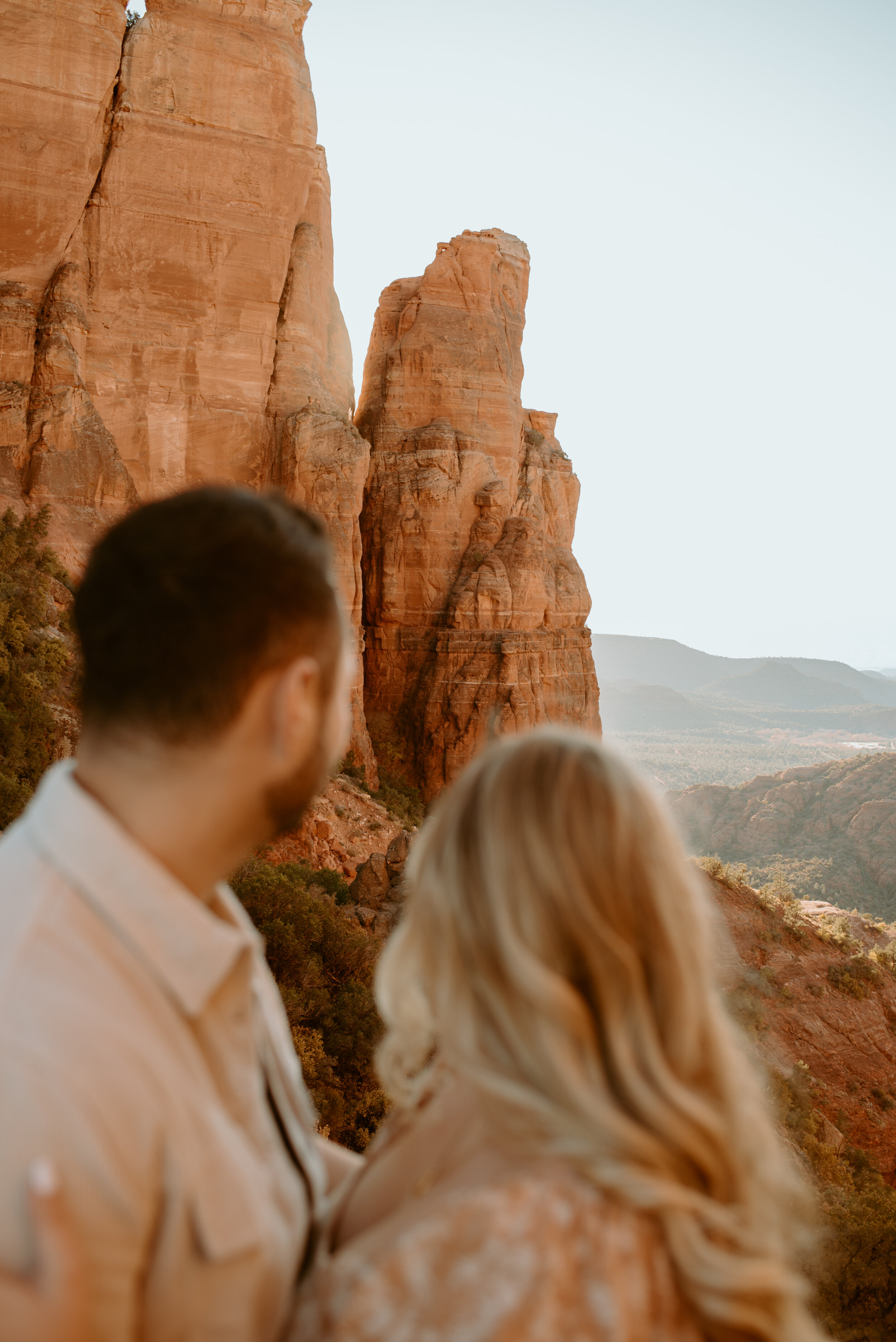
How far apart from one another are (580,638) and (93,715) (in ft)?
76.9

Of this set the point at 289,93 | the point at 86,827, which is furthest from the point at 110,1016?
the point at 289,93

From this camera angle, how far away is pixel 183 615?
4.00 ft

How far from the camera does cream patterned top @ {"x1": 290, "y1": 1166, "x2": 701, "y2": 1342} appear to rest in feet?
3.41

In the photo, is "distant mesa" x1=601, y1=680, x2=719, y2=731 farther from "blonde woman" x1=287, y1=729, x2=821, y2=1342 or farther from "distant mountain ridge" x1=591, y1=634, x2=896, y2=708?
"blonde woman" x1=287, y1=729, x2=821, y2=1342

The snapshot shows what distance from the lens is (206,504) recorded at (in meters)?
1.26

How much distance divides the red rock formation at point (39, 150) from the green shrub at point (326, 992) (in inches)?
369

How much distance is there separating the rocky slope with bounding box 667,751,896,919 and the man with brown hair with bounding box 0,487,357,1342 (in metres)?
32.7

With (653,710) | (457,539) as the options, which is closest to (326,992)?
(457,539)

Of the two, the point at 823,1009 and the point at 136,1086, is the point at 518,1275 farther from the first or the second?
the point at 823,1009

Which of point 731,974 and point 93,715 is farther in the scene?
point 731,974

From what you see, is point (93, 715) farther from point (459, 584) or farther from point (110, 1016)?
point (459, 584)

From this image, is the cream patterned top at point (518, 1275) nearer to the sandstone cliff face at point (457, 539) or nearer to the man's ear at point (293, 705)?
the man's ear at point (293, 705)

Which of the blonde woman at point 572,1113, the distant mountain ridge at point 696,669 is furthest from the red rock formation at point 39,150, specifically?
the distant mountain ridge at point 696,669

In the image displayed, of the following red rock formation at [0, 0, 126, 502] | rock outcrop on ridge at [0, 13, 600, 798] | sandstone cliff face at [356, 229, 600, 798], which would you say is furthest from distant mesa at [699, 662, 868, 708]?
red rock formation at [0, 0, 126, 502]
